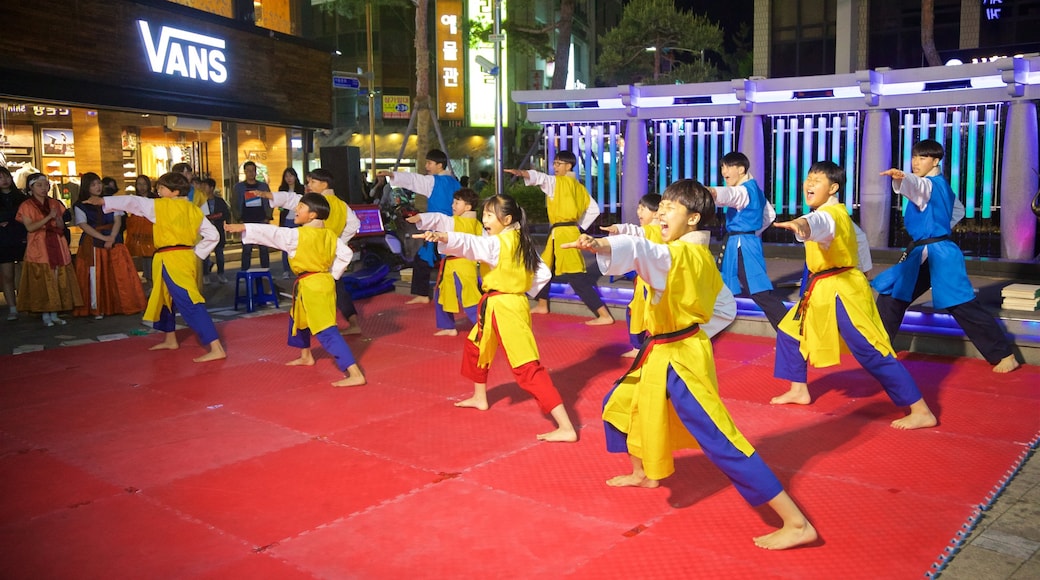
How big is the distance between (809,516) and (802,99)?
7.85 m

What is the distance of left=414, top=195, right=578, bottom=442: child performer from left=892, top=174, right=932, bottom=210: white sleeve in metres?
2.46

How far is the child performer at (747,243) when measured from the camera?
6867mm

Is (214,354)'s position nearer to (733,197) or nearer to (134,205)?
(134,205)

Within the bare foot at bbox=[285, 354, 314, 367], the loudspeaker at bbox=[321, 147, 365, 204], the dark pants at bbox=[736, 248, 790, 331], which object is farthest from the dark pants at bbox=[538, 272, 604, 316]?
the loudspeaker at bbox=[321, 147, 365, 204]

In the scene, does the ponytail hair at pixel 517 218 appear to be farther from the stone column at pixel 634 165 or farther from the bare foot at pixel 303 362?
the stone column at pixel 634 165

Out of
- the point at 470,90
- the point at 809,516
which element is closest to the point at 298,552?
the point at 809,516

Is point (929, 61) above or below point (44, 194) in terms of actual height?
above

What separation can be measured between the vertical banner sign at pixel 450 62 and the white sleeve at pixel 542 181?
981 inches

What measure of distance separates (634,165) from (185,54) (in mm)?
6811

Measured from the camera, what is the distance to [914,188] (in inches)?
233

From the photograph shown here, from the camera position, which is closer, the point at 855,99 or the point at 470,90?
the point at 855,99

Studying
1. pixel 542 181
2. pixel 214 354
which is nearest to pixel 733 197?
pixel 542 181

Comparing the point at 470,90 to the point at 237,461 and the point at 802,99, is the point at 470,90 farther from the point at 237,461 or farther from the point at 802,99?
the point at 237,461

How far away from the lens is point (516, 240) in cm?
527
